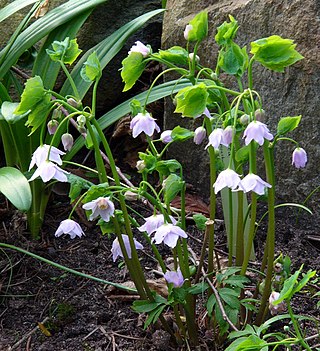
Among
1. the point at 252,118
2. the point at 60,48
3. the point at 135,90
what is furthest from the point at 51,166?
the point at 135,90

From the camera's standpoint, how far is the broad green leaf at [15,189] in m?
→ 1.34

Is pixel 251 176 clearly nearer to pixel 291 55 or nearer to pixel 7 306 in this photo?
pixel 291 55

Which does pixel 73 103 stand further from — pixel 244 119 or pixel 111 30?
pixel 111 30

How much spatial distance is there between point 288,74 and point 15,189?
29.7 inches

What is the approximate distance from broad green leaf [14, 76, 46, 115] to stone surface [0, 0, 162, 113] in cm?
115

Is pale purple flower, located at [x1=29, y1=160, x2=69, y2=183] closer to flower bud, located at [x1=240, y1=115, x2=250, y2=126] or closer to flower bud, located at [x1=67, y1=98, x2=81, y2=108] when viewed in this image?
flower bud, located at [x1=67, y1=98, x2=81, y2=108]

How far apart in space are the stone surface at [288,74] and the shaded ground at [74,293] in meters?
0.13

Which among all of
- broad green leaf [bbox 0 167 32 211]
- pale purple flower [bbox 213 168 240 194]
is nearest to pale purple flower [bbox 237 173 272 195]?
pale purple flower [bbox 213 168 240 194]

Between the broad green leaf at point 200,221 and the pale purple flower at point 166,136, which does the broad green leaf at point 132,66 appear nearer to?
the pale purple flower at point 166,136

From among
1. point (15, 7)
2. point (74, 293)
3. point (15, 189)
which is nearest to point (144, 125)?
point (15, 189)

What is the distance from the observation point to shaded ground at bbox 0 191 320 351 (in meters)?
1.34

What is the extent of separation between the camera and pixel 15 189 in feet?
4.60

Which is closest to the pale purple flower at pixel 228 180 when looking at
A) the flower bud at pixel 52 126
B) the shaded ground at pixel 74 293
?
the flower bud at pixel 52 126

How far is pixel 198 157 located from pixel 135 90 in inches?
19.3
